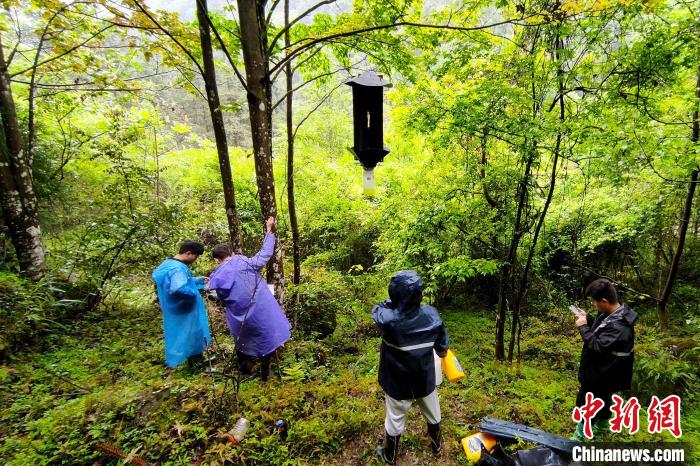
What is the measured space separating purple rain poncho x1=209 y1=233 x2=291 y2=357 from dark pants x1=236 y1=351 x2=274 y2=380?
18cm

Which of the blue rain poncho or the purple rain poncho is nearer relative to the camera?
the purple rain poncho

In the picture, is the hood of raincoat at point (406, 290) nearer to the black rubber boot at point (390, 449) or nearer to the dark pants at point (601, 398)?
the black rubber boot at point (390, 449)

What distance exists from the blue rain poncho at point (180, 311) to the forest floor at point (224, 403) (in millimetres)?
366

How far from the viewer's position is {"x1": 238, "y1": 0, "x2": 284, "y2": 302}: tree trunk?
10.2ft

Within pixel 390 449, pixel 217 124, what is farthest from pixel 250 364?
pixel 217 124

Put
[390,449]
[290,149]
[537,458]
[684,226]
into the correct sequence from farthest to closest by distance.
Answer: [290,149] < [684,226] < [390,449] < [537,458]

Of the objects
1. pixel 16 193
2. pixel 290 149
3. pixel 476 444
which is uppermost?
pixel 290 149

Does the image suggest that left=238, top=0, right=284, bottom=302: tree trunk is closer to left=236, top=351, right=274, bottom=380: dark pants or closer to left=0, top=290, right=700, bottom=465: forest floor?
left=236, top=351, right=274, bottom=380: dark pants

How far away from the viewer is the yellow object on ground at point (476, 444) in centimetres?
301

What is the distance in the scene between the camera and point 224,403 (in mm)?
3295

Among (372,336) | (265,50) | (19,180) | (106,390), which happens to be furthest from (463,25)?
(19,180)

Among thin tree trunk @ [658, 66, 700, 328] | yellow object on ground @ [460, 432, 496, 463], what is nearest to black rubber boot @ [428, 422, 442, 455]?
yellow object on ground @ [460, 432, 496, 463]

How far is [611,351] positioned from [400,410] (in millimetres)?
2123

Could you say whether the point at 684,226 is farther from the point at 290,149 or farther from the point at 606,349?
the point at 290,149
